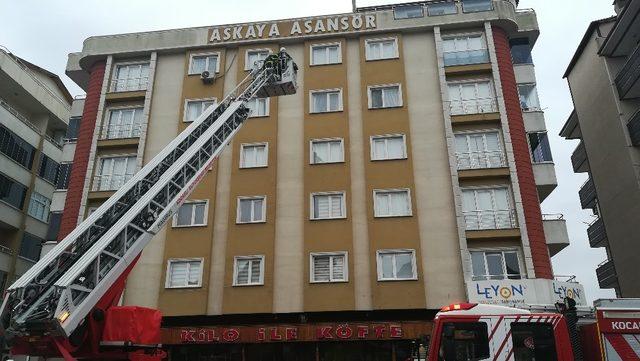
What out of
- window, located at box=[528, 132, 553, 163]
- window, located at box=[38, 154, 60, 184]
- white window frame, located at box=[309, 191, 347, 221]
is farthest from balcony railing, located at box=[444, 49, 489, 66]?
window, located at box=[38, 154, 60, 184]

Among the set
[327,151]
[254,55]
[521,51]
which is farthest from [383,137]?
[521,51]

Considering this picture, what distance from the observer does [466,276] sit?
2172cm

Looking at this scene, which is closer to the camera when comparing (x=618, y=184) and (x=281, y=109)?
(x=281, y=109)

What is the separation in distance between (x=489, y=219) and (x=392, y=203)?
448cm

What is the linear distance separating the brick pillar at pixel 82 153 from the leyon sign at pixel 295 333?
28.5 ft

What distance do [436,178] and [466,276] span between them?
4837mm

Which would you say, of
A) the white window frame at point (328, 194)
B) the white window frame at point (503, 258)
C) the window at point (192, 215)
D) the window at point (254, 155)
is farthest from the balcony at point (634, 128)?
the window at point (192, 215)

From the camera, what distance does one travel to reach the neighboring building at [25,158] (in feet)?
111

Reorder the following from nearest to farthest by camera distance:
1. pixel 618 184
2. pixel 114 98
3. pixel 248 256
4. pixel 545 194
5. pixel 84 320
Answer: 1. pixel 84 320
2. pixel 248 256
3. pixel 545 194
4. pixel 114 98
5. pixel 618 184

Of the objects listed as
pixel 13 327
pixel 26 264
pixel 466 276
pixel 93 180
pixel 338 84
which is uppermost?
pixel 338 84

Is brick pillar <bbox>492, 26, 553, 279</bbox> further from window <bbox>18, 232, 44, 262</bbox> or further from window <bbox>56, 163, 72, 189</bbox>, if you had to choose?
window <bbox>18, 232, 44, 262</bbox>

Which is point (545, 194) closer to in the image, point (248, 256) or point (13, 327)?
point (248, 256)

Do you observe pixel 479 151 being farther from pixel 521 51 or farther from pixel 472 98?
pixel 521 51

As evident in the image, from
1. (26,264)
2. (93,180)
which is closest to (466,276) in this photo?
(93,180)
